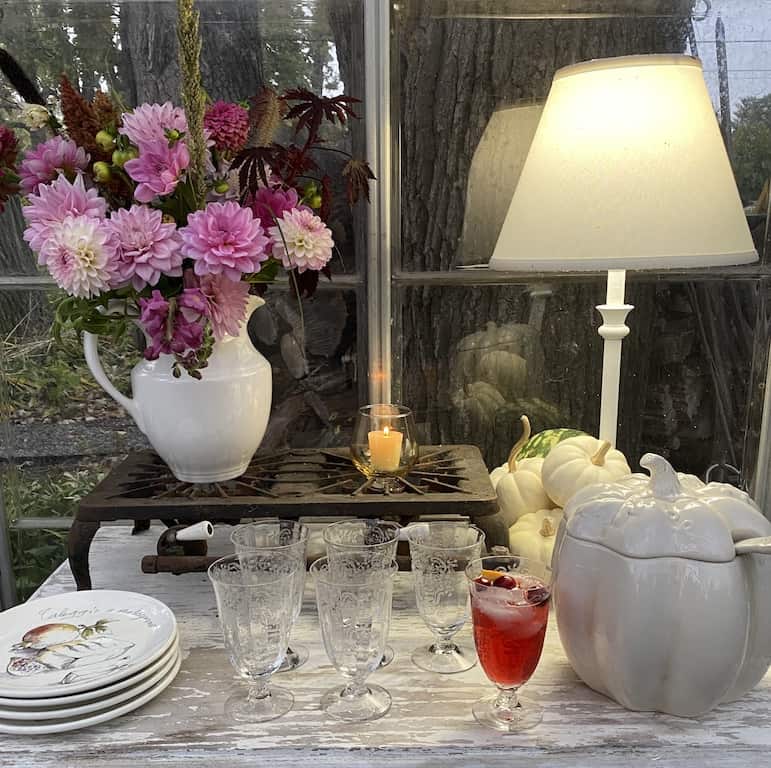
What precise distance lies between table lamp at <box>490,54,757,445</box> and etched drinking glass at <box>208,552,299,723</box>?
602mm

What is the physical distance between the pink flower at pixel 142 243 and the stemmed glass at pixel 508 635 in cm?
55

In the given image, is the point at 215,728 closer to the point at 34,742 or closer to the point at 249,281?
the point at 34,742

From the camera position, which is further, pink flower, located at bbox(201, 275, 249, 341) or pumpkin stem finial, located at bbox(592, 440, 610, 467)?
pumpkin stem finial, located at bbox(592, 440, 610, 467)

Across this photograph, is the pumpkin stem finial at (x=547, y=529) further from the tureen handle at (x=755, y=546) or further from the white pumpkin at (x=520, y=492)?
the tureen handle at (x=755, y=546)

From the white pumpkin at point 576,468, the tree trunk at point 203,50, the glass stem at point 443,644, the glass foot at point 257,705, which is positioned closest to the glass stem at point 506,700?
the glass stem at point 443,644

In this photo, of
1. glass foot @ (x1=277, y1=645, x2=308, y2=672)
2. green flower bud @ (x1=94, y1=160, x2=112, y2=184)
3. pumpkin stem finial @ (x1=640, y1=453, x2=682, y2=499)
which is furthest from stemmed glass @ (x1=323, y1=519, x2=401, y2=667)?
green flower bud @ (x1=94, y1=160, x2=112, y2=184)

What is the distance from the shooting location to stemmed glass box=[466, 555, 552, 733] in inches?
32.3

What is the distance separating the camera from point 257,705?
33.8 inches

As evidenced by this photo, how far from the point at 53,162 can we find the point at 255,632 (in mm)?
683

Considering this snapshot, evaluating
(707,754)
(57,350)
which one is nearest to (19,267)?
(57,350)

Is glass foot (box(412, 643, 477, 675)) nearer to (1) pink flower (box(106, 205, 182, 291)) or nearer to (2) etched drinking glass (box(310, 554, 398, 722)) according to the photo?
(2) etched drinking glass (box(310, 554, 398, 722))

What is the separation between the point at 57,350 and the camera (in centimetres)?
156

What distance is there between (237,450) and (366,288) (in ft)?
1.67

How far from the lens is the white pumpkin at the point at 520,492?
1239mm
